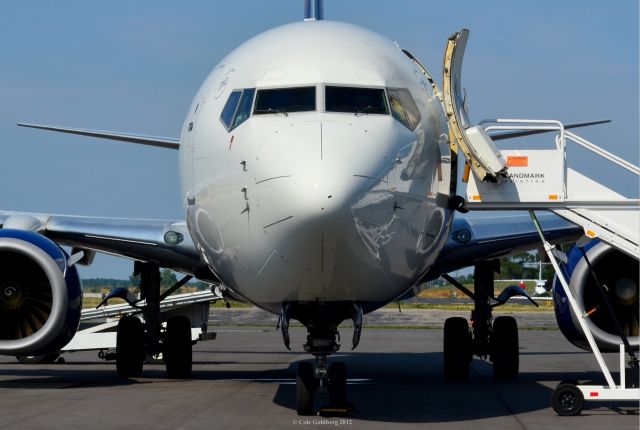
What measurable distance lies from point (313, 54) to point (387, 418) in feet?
13.2

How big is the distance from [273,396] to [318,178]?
524cm

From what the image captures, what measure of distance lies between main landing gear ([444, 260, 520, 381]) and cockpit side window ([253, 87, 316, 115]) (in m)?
6.84

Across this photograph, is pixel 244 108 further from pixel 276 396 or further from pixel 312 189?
pixel 276 396

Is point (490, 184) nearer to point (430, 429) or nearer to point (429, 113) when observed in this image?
point (429, 113)

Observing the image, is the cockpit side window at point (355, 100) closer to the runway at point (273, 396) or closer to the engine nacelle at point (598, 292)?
the runway at point (273, 396)

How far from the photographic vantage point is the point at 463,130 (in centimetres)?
1195

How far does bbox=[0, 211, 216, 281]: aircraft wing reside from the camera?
52.4 feet

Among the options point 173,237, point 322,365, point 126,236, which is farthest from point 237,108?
point 126,236

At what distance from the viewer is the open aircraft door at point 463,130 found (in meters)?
12.0

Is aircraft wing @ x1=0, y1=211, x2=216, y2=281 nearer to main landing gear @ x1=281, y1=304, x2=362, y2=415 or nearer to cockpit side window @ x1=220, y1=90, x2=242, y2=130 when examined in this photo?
main landing gear @ x1=281, y1=304, x2=362, y2=415

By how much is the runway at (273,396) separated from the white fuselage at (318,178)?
4.52 feet

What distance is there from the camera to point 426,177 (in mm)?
11445

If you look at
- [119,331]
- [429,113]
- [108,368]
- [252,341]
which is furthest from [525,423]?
[252,341]

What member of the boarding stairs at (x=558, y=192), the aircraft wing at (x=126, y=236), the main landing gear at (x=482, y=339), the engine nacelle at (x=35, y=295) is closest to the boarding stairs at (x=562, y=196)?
the boarding stairs at (x=558, y=192)
